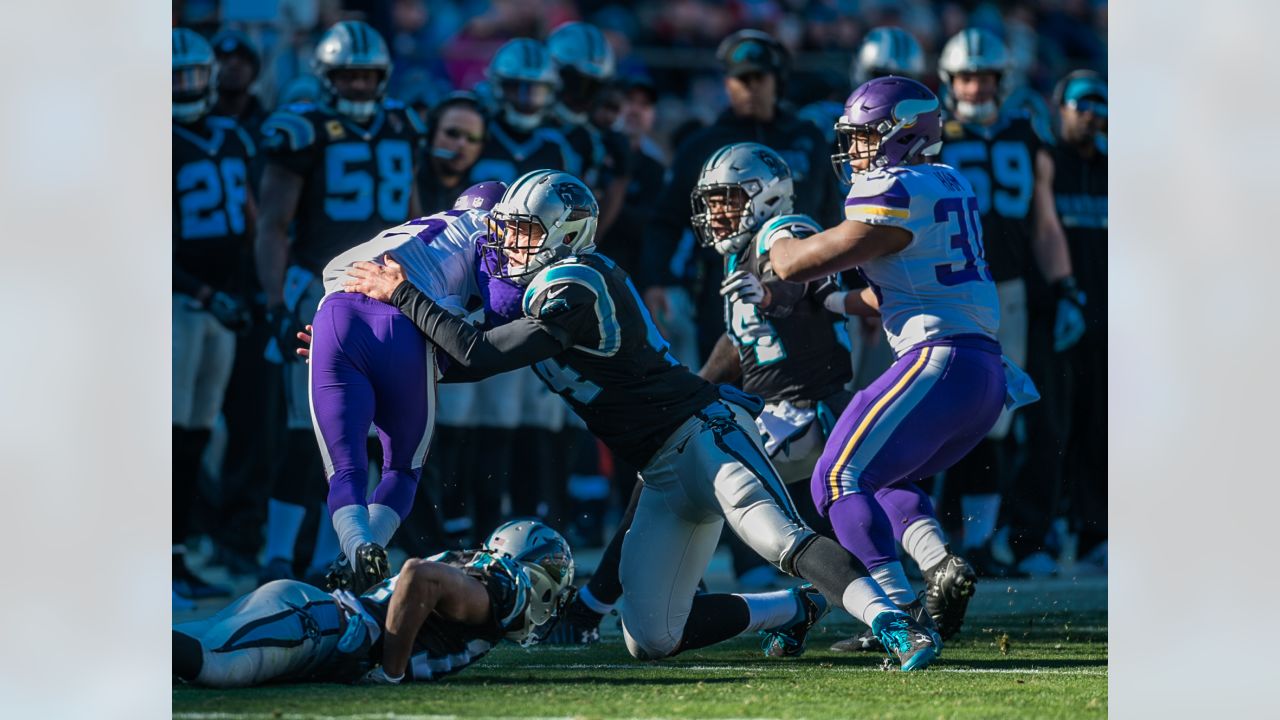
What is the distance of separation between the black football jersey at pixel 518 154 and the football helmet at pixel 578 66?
1.13ft

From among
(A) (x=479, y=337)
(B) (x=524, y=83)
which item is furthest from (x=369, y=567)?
(B) (x=524, y=83)

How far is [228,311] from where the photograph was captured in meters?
6.64

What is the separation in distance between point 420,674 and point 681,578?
841mm

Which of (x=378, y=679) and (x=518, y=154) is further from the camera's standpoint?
(x=518, y=154)

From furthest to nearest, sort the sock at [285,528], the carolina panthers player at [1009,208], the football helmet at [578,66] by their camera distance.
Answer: the football helmet at [578,66], the carolina panthers player at [1009,208], the sock at [285,528]

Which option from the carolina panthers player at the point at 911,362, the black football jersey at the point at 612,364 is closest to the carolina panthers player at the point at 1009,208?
the carolina panthers player at the point at 911,362

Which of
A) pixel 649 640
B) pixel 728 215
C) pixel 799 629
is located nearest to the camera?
pixel 649 640

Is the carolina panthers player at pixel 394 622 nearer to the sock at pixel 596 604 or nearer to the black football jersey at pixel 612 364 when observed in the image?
the black football jersey at pixel 612 364

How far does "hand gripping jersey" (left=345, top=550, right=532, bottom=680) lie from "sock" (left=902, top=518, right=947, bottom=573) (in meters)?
1.20

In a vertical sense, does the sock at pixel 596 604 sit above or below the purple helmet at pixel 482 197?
below

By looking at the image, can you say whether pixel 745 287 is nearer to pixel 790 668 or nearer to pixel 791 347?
pixel 791 347

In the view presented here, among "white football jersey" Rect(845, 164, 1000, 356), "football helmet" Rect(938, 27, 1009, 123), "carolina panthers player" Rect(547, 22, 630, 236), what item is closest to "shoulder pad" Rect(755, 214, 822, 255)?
"white football jersey" Rect(845, 164, 1000, 356)

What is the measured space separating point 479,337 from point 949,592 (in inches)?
54.5

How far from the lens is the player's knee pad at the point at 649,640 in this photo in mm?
4879
